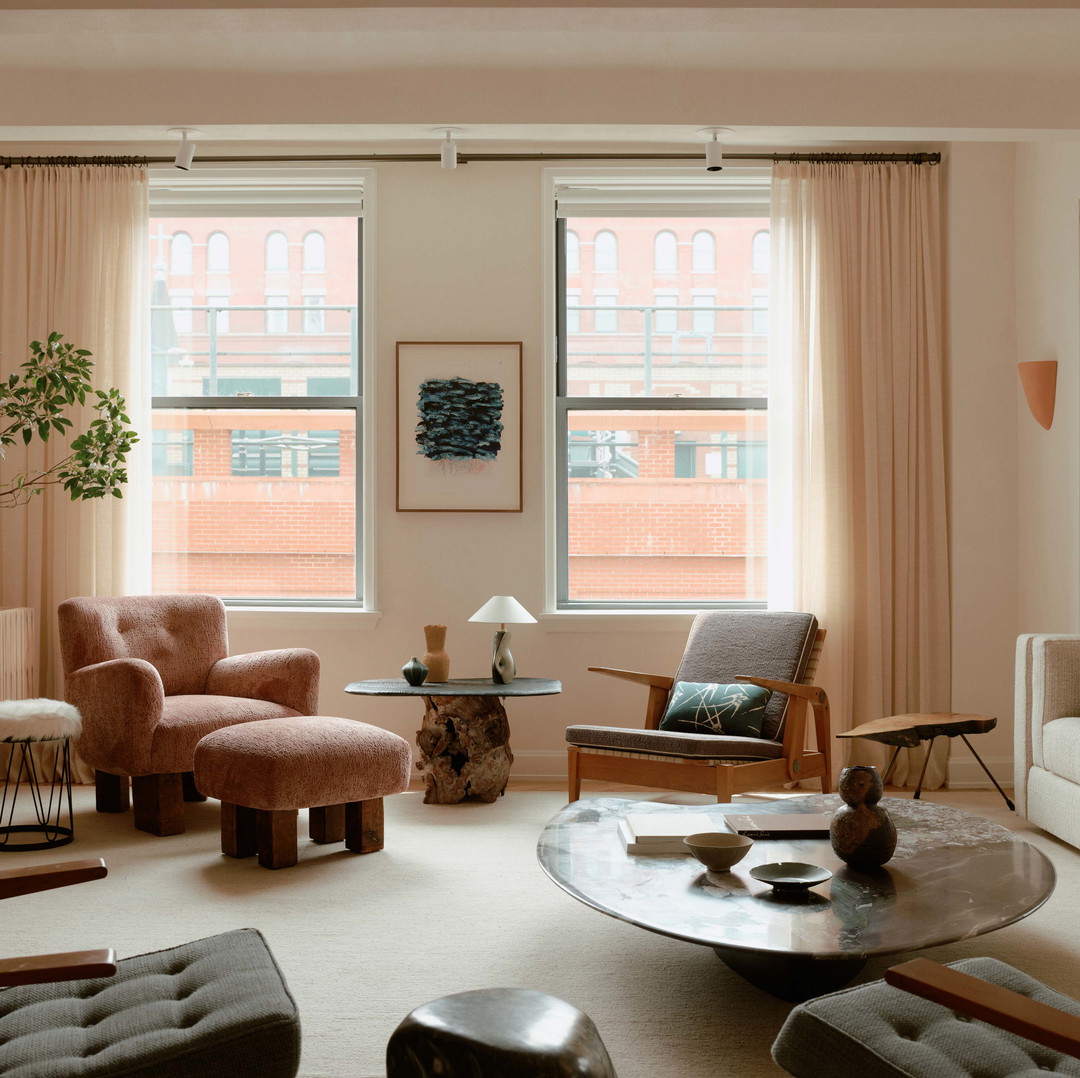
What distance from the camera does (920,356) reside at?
494 cm

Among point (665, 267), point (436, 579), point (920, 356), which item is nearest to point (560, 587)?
point (436, 579)

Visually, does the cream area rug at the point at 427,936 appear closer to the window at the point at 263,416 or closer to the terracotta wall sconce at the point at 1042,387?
the window at the point at 263,416

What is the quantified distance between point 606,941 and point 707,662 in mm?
1801

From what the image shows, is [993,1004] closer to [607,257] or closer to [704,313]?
[704,313]

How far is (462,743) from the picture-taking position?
453 cm

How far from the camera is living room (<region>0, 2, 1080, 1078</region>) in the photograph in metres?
3.27

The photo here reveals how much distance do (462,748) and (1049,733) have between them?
7.51ft

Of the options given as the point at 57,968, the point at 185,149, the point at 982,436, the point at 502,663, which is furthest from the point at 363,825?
the point at 982,436

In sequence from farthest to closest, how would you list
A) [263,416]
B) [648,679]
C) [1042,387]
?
[263,416] < [1042,387] < [648,679]

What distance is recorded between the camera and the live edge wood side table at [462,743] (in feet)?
14.8

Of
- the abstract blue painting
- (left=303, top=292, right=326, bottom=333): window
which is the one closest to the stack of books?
the abstract blue painting

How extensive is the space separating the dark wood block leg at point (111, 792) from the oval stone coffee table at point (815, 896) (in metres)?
2.29

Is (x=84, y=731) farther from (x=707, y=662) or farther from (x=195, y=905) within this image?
(x=707, y=662)

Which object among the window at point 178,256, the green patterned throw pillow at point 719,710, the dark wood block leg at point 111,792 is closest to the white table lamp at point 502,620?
the green patterned throw pillow at point 719,710
